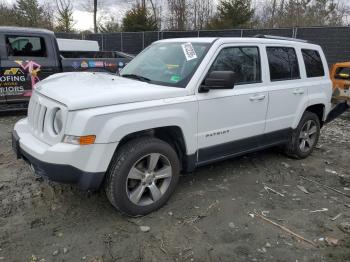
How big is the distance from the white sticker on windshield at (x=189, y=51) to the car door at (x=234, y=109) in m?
0.27

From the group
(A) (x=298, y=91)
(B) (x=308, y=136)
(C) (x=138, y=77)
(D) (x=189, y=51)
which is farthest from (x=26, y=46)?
(B) (x=308, y=136)

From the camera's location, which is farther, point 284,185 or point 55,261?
point 284,185

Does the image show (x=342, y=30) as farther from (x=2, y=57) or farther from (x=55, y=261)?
(x=55, y=261)

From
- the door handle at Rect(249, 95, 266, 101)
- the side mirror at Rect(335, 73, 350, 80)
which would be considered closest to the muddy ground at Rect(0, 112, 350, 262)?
the door handle at Rect(249, 95, 266, 101)

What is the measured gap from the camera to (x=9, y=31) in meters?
7.59

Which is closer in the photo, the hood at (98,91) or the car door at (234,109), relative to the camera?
the hood at (98,91)

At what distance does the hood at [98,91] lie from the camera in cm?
321

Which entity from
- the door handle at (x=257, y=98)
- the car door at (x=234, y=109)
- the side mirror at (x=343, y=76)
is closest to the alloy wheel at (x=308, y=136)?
the car door at (x=234, y=109)

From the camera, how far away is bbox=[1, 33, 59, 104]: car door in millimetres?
7543

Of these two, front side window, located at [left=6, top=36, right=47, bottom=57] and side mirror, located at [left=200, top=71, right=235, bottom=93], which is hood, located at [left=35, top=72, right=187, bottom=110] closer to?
side mirror, located at [left=200, top=71, right=235, bottom=93]

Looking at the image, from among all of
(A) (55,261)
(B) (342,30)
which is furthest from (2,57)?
(B) (342,30)

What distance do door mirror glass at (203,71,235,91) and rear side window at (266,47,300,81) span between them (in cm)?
127

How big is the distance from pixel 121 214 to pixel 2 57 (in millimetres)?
5410

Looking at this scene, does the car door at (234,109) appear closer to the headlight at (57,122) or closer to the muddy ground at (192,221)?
the muddy ground at (192,221)
